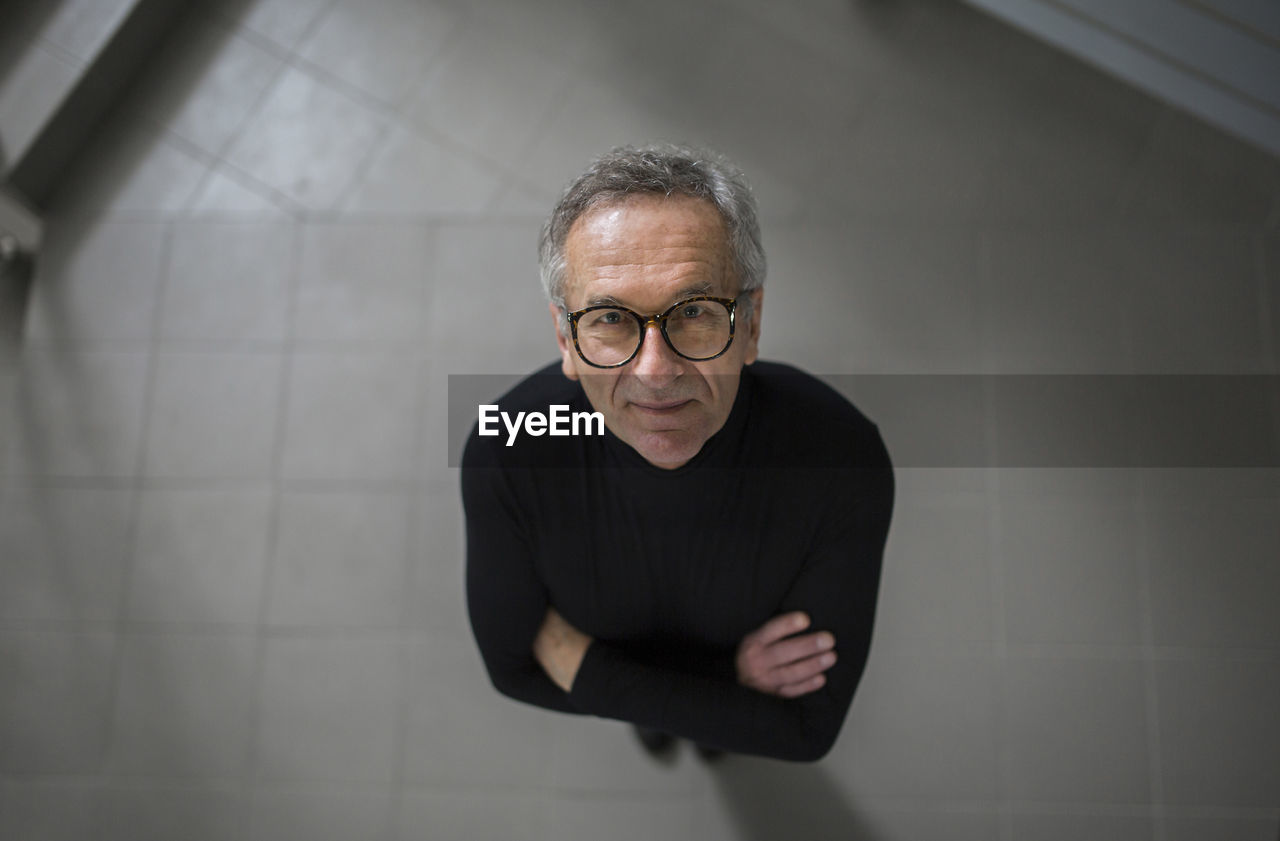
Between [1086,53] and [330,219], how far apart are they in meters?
1.92

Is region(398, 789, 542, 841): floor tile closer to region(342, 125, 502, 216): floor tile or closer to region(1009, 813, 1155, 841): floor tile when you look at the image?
region(1009, 813, 1155, 841): floor tile

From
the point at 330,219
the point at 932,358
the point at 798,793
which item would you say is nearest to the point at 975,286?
the point at 932,358

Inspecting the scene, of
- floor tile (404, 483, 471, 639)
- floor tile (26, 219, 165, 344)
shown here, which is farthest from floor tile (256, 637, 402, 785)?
floor tile (26, 219, 165, 344)

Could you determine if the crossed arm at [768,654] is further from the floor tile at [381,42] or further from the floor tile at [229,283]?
the floor tile at [381,42]

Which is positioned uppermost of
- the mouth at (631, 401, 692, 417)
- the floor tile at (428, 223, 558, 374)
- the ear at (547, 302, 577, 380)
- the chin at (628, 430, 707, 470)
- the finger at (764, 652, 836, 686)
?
the floor tile at (428, 223, 558, 374)

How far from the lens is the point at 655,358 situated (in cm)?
89

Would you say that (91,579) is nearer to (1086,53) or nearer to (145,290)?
(145,290)

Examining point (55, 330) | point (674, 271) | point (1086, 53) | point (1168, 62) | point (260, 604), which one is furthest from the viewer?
point (55, 330)

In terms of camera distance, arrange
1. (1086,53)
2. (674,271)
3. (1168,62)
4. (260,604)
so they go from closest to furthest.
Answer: (674,271) < (1168,62) < (1086,53) < (260,604)

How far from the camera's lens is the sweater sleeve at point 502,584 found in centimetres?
108

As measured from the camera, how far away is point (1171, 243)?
6.50 ft

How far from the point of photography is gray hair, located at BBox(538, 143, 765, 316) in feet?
2.95

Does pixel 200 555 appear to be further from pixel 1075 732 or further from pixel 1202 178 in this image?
pixel 1202 178

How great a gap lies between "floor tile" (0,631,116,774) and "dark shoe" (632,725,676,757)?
4.28ft
